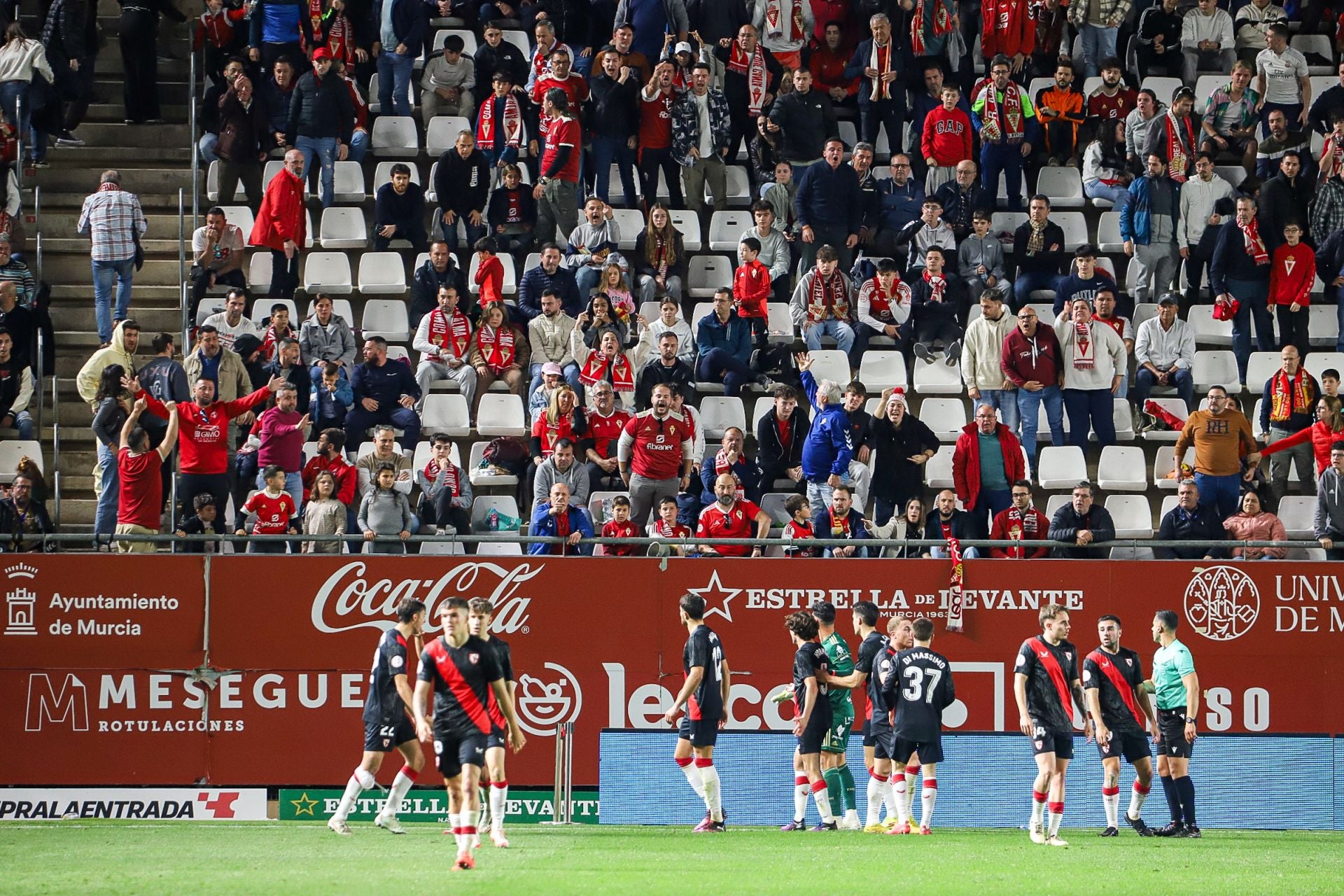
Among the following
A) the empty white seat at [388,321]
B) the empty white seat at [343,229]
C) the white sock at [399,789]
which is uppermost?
the empty white seat at [343,229]

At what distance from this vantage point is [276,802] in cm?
1777

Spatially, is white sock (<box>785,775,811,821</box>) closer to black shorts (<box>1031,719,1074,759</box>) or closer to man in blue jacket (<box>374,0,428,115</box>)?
black shorts (<box>1031,719,1074,759</box>)

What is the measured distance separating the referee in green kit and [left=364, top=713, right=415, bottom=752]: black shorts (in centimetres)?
655

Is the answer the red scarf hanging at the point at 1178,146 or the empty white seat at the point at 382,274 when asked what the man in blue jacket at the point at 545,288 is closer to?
the empty white seat at the point at 382,274

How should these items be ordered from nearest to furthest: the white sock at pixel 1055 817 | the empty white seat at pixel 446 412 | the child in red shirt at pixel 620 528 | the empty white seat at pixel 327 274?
the white sock at pixel 1055 817 → the child in red shirt at pixel 620 528 → the empty white seat at pixel 446 412 → the empty white seat at pixel 327 274

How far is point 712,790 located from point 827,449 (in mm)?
4985

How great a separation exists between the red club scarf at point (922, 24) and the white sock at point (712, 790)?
12.7 m

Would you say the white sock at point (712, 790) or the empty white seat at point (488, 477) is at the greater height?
the empty white seat at point (488, 477)

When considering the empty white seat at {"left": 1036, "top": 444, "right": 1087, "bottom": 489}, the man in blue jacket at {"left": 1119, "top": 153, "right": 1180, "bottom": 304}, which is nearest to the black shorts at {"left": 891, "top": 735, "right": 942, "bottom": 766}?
A: the empty white seat at {"left": 1036, "top": 444, "right": 1087, "bottom": 489}

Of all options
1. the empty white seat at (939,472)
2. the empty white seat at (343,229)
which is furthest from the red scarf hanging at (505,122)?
the empty white seat at (939,472)

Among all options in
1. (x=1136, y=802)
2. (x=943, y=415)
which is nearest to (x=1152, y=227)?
(x=943, y=415)

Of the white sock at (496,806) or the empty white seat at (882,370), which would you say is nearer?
the white sock at (496,806)

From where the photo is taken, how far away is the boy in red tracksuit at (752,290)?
69.2 feet

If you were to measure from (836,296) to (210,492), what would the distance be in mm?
7794
